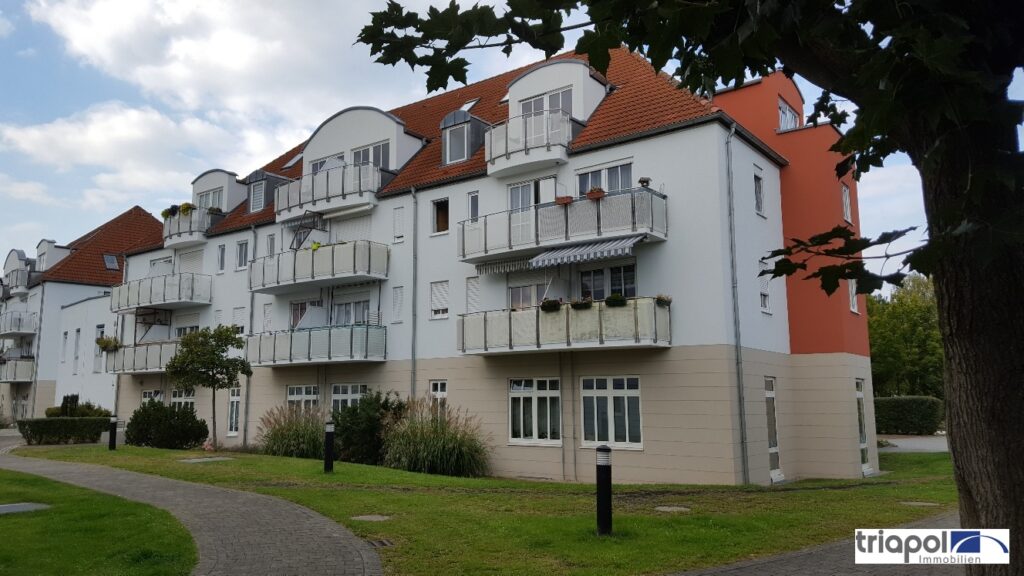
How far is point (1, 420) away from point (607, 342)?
44669 mm

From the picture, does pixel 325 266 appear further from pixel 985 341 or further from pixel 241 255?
pixel 985 341

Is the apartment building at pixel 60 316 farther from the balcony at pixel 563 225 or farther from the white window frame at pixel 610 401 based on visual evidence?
the white window frame at pixel 610 401

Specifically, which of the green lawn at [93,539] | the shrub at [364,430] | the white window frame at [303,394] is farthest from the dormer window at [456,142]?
the green lawn at [93,539]

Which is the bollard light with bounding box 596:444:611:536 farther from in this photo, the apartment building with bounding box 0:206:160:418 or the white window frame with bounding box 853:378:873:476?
the apartment building with bounding box 0:206:160:418

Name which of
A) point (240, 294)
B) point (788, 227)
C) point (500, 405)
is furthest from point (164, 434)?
point (788, 227)

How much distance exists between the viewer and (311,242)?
29312 mm

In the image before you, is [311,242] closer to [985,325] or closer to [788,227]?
[788,227]

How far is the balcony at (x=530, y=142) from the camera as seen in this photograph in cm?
2259

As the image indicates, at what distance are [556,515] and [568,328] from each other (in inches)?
372

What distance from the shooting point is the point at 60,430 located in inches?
1144

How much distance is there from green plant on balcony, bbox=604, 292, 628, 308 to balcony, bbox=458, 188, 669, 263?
61.6 inches

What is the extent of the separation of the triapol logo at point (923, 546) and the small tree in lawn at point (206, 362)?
22205mm

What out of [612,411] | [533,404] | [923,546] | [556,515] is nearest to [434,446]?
[533,404]

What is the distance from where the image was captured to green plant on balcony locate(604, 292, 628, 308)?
775 inches
